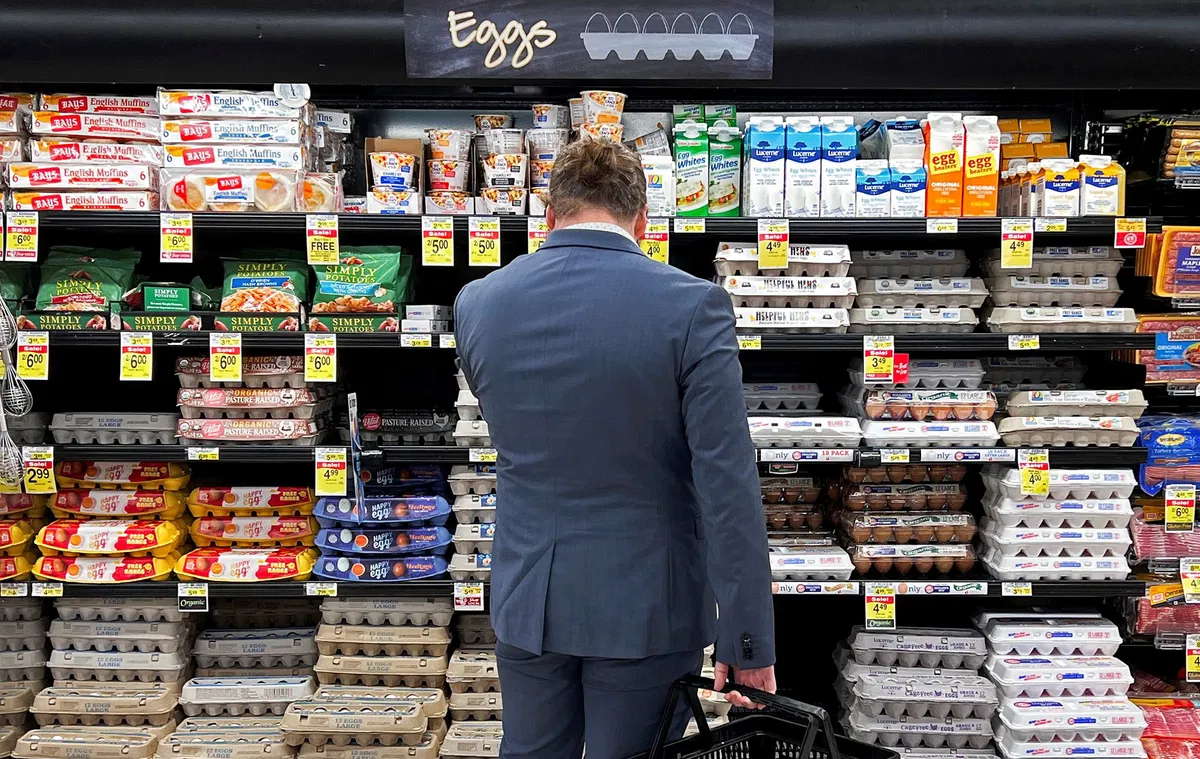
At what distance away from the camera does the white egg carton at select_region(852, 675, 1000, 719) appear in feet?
10.3

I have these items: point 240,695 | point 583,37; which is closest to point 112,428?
point 240,695

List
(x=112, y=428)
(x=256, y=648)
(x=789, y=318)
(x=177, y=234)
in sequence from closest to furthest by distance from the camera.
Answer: (x=177, y=234) → (x=789, y=318) → (x=112, y=428) → (x=256, y=648)

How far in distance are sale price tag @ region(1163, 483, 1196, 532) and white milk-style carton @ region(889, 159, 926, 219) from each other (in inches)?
55.2

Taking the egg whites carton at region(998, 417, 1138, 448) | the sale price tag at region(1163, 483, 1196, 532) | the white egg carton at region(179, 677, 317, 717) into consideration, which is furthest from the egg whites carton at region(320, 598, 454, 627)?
the sale price tag at region(1163, 483, 1196, 532)

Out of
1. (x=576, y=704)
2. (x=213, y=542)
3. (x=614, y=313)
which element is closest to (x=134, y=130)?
(x=213, y=542)

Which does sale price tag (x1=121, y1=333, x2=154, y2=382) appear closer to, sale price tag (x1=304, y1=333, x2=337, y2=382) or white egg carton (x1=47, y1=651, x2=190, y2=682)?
sale price tag (x1=304, y1=333, x2=337, y2=382)

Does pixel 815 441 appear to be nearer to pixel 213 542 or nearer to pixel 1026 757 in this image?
pixel 1026 757

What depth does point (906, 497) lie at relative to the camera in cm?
329

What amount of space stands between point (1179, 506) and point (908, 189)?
1.55m

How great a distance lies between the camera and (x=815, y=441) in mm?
3145

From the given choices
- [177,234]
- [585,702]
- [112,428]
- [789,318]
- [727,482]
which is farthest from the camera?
[112,428]

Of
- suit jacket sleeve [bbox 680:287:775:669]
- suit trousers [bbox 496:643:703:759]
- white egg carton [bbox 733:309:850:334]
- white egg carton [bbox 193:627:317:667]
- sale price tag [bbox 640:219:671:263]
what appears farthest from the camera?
white egg carton [bbox 193:627:317:667]

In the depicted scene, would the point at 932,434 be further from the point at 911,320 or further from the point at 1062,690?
the point at 1062,690

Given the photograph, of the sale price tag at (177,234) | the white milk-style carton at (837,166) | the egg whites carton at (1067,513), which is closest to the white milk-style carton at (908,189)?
the white milk-style carton at (837,166)
